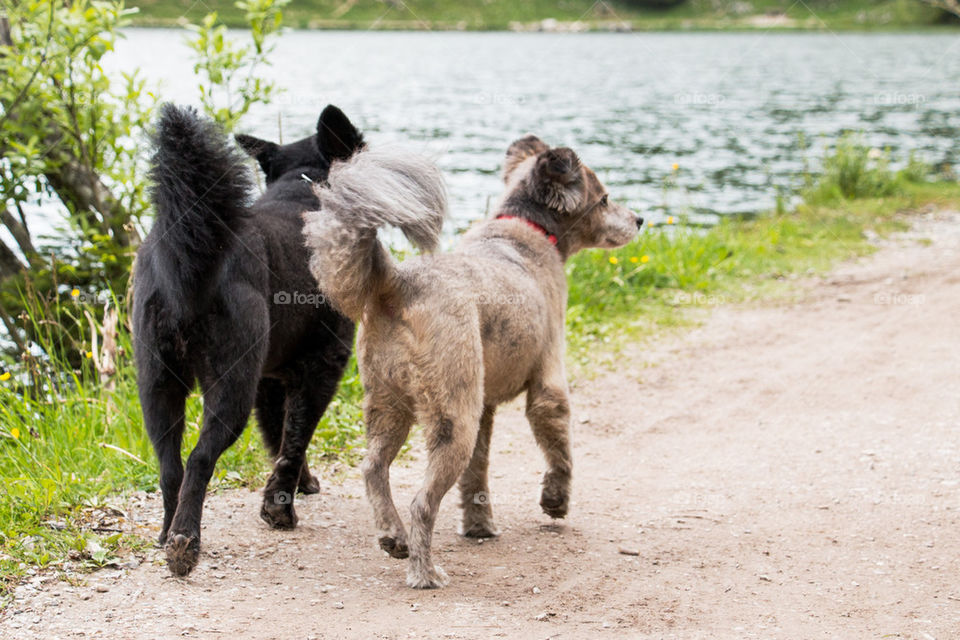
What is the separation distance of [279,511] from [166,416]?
36.5 inches

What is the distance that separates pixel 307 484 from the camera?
5.40m

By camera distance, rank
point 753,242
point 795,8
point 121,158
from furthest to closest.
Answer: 1. point 795,8
2. point 753,242
3. point 121,158

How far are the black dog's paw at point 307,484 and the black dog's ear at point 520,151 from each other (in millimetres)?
2025

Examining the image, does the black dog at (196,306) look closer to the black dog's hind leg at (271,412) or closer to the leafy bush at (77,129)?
the black dog's hind leg at (271,412)

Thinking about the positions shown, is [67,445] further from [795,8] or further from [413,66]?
[795,8]

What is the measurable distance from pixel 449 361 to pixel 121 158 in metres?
4.50

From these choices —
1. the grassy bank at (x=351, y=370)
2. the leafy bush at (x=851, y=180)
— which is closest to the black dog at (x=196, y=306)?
the grassy bank at (x=351, y=370)

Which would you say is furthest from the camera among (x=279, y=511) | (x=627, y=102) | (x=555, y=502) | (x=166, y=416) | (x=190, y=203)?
(x=627, y=102)

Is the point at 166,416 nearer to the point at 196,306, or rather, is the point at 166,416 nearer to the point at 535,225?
the point at 196,306

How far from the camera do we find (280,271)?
14.8ft

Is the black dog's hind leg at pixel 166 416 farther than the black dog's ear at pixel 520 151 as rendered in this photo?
No

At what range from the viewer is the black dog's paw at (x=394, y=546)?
403cm

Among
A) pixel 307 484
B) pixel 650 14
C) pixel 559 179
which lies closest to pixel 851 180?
pixel 559 179

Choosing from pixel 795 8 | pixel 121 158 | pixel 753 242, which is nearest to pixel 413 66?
pixel 753 242
